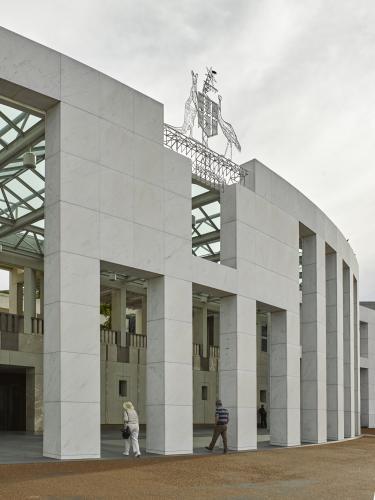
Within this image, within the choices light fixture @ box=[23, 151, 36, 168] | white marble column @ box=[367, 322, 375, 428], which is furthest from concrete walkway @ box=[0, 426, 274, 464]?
white marble column @ box=[367, 322, 375, 428]

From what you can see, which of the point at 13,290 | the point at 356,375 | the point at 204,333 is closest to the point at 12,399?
the point at 13,290

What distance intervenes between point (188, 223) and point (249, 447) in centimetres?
818

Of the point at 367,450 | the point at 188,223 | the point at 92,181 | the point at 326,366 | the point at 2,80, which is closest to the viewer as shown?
the point at 2,80

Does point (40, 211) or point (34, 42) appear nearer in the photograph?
point (34, 42)

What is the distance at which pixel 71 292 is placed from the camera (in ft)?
59.0

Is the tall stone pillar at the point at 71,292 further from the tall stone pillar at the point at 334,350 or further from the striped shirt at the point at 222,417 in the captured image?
the tall stone pillar at the point at 334,350

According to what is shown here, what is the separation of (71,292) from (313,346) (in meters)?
15.2

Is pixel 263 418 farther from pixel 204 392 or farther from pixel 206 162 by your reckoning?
pixel 206 162

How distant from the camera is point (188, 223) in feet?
72.7

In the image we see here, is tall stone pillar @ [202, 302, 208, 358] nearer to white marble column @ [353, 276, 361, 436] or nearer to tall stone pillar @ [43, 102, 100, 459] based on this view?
white marble column @ [353, 276, 361, 436]

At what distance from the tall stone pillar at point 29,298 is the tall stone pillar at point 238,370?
11303 millimetres

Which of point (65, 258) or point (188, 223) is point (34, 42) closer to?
point (65, 258)

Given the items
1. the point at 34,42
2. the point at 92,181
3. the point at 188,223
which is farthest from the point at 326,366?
the point at 34,42

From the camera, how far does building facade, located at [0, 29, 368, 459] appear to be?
18.0m
